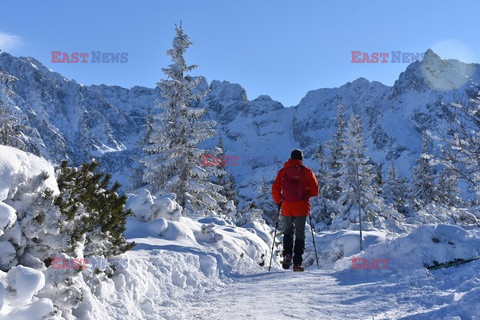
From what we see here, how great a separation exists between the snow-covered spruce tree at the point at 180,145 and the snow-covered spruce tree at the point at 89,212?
1280cm

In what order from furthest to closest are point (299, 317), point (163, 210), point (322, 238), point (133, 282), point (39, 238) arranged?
point (322, 238) < point (163, 210) < point (133, 282) < point (299, 317) < point (39, 238)

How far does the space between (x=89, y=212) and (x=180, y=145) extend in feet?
49.7

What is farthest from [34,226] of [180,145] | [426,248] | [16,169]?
[180,145]

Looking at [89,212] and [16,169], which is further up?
[16,169]

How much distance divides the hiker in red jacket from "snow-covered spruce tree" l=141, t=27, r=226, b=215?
38.3 feet

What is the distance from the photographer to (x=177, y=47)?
75.1 ft

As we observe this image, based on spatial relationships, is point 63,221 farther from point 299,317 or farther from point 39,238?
point 299,317

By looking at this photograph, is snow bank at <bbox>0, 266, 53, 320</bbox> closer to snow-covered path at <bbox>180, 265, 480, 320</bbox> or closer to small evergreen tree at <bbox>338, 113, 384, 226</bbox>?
snow-covered path at <bbox>180, 265, 480, 320</bbox>

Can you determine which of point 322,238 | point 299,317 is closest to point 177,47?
point 322,238

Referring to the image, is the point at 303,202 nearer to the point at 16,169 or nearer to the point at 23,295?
the point at 16,169

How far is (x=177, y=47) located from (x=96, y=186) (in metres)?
17.1

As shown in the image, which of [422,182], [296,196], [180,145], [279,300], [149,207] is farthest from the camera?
[422,182]

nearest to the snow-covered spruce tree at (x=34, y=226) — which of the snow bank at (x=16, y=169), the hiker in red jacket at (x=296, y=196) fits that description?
the snow bank at (x=16, y=169)

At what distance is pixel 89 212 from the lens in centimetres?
650
